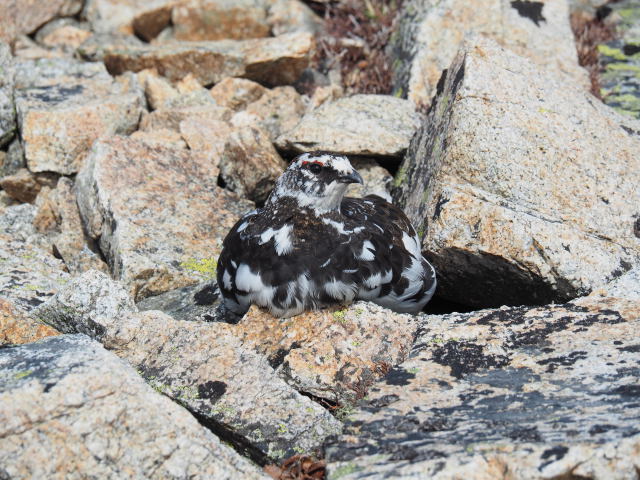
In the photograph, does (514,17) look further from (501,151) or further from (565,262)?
(565,262)

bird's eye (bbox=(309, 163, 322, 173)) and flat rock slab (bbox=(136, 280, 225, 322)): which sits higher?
A: bird's eye (bbox=(309, 163, 322, 173))

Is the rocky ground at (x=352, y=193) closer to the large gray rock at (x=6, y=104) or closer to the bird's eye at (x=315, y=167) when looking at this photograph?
the large gray rock at (x=6, y=104)

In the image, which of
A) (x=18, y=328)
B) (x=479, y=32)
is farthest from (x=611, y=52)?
(x=18, y=328)

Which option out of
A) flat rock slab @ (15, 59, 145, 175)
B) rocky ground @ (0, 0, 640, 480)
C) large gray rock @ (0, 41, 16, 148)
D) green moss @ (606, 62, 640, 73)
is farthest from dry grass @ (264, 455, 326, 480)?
green moss @ (606, 62, 640, 73)

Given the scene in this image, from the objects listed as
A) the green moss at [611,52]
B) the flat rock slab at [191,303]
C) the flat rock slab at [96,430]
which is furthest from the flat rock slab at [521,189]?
the green moss at [611,52]

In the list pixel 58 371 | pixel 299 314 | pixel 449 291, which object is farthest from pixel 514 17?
pixel 58 371

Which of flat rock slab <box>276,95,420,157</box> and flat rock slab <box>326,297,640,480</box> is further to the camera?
flat rock slab <box>276,95,420,157</box>

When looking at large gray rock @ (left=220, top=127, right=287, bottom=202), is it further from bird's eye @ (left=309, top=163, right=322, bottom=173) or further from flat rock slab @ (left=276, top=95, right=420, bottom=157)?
bird's eye @ (left=309, top=163, right=322, bottom=173)
